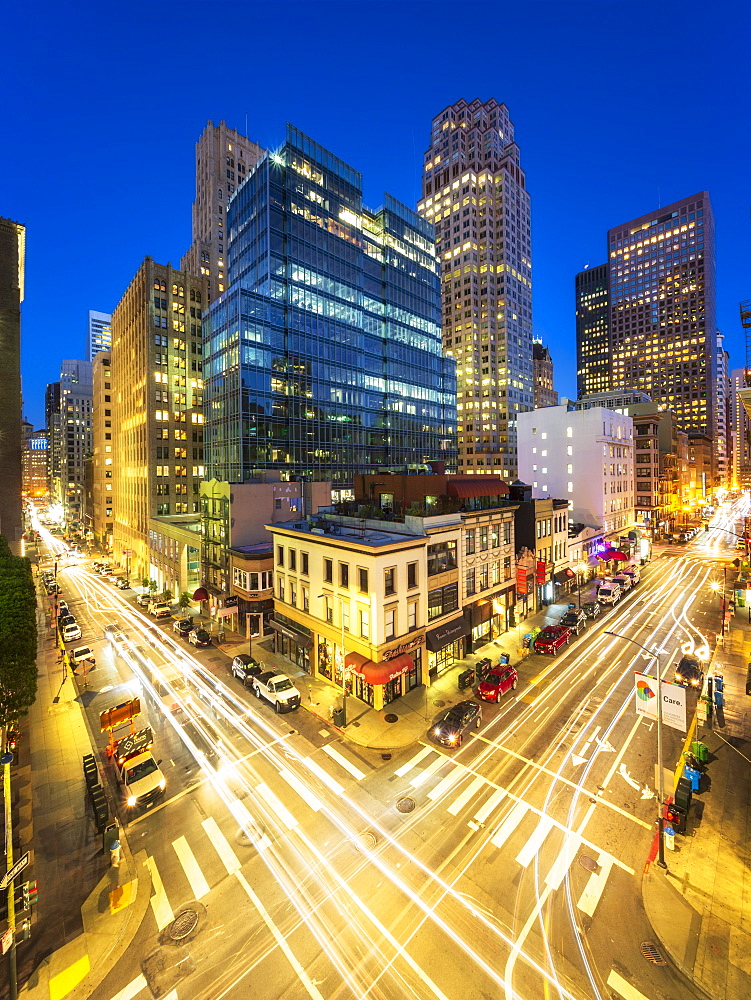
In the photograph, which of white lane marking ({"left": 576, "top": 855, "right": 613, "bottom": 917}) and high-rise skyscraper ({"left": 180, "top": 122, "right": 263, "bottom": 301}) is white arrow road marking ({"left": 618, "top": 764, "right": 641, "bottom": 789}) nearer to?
white lane marking ({"left": 576, "top": 855, "right": 613, "bottom": 917})

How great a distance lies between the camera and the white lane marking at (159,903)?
12.5 meters

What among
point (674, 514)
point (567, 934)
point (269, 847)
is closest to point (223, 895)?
point (269, 847)

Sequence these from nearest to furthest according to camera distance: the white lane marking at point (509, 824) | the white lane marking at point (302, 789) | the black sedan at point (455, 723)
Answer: the white lane marking at point (509, 824), the white lane marking at point (302, 789), the black sedan at point (455, 723)

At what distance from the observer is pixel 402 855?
47.8 ft

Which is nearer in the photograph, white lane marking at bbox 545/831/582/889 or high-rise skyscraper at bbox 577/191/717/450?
white lane marking at bbox 545/831/582/889

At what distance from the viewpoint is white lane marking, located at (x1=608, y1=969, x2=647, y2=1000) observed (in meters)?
10.2

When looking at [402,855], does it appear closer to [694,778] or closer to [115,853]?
[115,853]

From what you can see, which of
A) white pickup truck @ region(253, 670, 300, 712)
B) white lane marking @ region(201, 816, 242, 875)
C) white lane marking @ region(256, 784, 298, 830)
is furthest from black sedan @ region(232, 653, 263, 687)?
white lane marking @ region(201, 816, 242, 875)

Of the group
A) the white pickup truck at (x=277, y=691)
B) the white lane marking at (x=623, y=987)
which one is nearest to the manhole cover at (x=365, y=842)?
the white lane marking at (x=623, y=987)

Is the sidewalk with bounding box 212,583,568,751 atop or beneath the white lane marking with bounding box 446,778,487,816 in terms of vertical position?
atop

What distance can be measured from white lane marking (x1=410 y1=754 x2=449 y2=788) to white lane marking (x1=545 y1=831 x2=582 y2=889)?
5815 mm

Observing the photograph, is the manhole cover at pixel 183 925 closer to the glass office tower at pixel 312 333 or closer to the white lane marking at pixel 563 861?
the white lane marking at pixel 563 861

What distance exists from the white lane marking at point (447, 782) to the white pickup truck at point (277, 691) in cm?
1007

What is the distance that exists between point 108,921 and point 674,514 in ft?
369
